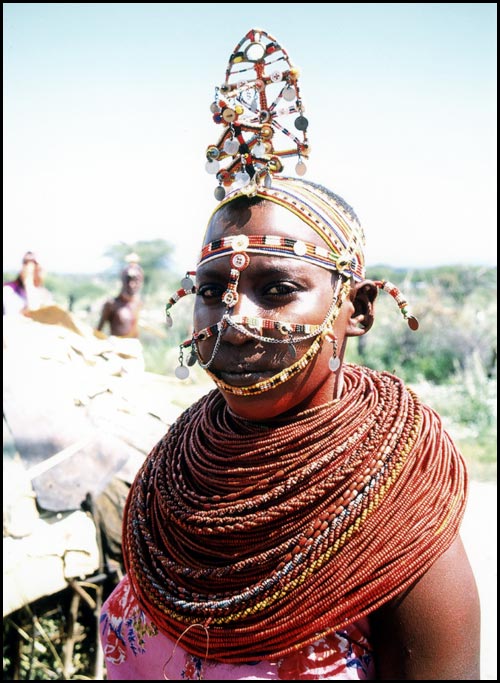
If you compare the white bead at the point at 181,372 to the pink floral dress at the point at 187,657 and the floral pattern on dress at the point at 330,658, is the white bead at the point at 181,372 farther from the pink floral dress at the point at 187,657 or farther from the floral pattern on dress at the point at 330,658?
the floral pattern on dress at the point at 330,658

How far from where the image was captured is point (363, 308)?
173 cm

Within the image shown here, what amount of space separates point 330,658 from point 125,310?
9605 millimetres

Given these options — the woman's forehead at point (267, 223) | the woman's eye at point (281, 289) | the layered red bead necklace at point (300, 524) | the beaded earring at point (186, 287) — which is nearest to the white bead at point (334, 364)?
the layered red bead necklace at point (300, 524)

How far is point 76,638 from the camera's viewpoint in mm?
3621

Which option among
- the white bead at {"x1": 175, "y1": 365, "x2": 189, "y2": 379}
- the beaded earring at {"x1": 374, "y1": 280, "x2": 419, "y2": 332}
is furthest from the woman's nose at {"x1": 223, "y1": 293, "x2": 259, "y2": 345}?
the beaded earring at {"x1": 374, "y1": 280, "x2": 419, "y2": 332}

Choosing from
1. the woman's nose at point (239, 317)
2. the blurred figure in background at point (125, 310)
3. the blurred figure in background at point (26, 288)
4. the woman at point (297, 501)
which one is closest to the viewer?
the woman at point (297, 501)

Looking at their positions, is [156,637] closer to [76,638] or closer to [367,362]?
[76,638]

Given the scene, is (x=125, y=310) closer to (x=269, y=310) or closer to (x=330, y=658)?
(x=269, y=310)

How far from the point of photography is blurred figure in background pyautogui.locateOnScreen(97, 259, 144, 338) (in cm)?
1057

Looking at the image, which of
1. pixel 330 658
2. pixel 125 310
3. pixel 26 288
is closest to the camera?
pixel 330 658

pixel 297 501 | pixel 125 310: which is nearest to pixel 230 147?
pixel 297 501

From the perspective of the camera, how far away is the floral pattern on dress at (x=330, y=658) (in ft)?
4.63

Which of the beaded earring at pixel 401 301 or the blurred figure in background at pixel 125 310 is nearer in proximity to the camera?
the beaded earring at pixel 401 301

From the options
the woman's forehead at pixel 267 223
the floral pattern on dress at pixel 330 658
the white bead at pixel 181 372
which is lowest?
→ the floral pattern on dress at pixel 330 658
